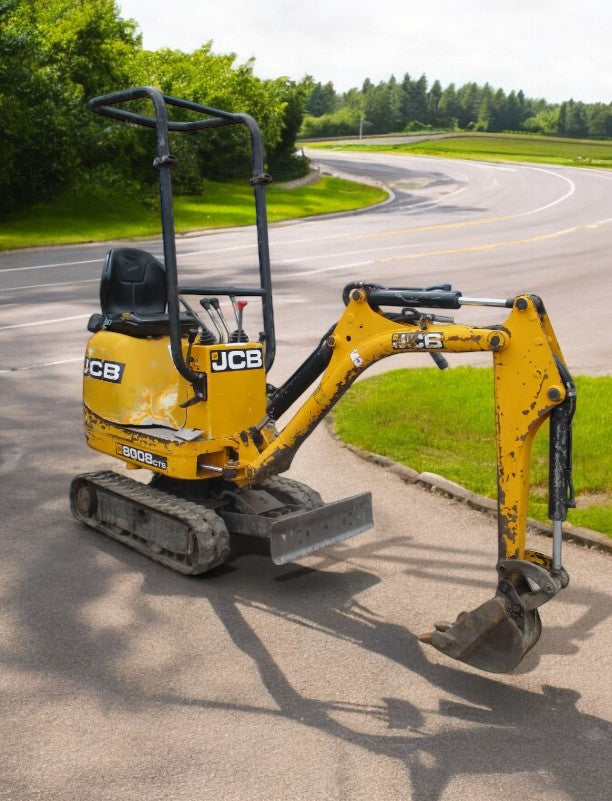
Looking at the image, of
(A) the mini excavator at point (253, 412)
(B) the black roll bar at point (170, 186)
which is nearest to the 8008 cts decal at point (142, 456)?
(A) the mini excavator at point (253, 412)

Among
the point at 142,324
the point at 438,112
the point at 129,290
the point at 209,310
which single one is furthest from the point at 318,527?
the point at 438,112

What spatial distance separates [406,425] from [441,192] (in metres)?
40.2

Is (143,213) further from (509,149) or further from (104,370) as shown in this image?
(509,149)

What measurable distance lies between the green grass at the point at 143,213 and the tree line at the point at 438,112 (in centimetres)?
7638

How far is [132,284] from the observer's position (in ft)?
24.6

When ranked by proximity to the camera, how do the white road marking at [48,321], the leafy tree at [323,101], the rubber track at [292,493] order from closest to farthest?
the rubber track at [292,493] → the white road marking at [48,321] → the leafy tree at [323,101]

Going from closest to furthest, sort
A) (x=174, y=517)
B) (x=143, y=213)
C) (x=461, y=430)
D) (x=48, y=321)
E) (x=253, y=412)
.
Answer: (x=174, y=517), (x=253, y=412), (x=461, y=430), (x=48, y=321), (x=143, y=213)

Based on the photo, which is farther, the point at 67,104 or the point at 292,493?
the point at 67,104

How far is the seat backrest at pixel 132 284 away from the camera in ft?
24.3

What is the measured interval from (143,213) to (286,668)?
30.5 metres

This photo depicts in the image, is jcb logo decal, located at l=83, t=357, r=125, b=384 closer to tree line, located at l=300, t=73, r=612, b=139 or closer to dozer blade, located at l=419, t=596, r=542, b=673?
dozer blade, located at l=419, t=596, r=542, b=673

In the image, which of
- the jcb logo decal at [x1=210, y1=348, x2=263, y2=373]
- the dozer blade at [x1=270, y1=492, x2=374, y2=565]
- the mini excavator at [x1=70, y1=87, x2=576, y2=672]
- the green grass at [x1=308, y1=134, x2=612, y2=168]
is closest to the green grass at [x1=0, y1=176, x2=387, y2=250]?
the mini excavator at [x1=70, y1=87, x2=576, y2=672]

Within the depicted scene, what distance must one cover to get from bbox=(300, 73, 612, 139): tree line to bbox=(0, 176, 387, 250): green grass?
76379mm

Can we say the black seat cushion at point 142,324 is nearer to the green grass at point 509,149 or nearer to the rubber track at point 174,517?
the rubber track at point 174,517
